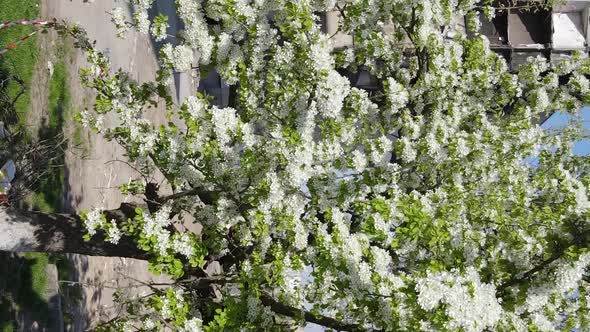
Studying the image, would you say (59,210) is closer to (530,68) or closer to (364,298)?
(364,298)

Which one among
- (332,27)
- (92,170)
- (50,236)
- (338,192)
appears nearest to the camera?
(338,192)

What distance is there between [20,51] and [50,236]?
13.8 feet

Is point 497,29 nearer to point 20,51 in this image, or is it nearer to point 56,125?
point 56,125

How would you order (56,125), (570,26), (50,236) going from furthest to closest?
1. (570,26)
2. (56,125)
3. (50,236)

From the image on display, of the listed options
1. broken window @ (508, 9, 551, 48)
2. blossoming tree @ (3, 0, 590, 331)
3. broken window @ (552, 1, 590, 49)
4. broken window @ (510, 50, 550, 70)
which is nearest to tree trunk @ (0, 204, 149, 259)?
blossoming tree @ (3, 0, 590, 331)

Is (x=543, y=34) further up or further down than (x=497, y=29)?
further down

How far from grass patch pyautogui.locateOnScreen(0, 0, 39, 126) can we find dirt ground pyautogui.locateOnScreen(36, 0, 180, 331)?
23 cm

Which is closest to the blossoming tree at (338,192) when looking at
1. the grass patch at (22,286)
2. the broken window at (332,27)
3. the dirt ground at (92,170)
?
the grass patch at (22,286)

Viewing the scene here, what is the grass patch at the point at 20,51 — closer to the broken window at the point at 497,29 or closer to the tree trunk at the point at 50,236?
the tree trunk at the point at 50,236

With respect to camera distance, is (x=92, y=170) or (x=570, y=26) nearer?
(x=92, y=170)

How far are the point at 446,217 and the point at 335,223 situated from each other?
4.25 feet

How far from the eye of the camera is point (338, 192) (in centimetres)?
713

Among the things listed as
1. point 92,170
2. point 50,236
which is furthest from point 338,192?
point 92,170

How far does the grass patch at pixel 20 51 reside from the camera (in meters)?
9.84
